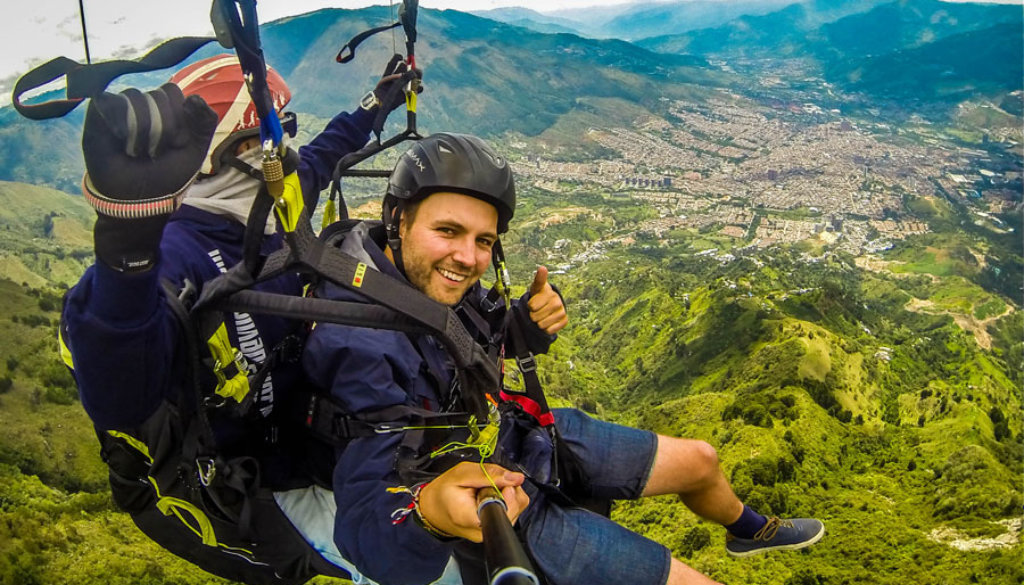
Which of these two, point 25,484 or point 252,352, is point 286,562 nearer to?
point 252,352

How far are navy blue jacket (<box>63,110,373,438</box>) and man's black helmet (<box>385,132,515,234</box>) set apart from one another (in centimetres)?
90

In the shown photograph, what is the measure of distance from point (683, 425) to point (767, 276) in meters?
45.2

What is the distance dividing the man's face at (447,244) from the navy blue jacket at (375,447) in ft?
1.35

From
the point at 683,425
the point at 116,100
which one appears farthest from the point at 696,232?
the point at 116,100

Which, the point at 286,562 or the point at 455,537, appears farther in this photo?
the point at 286,562

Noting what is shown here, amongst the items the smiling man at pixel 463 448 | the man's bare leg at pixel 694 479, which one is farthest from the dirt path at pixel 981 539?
the man's bare leg at pixel 694 479

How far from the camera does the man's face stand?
2.77 metres

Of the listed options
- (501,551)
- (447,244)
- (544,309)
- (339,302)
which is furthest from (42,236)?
(501,551)

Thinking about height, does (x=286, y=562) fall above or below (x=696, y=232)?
above

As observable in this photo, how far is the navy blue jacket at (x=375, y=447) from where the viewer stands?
2125 mm

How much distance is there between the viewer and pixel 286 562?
9.54 feet

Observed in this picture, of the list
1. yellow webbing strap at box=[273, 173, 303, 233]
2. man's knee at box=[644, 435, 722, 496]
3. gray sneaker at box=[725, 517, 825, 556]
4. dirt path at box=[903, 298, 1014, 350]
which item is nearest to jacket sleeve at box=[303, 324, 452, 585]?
yellow webbing strap at box=[273, 173, 303, 233]

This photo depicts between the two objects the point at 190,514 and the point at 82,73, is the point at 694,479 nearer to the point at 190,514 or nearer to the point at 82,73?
the point at 190,514

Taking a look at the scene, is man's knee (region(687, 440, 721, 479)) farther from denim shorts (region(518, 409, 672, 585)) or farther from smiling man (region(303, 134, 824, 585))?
denim shorts (region(518, 409, 672, 585))
